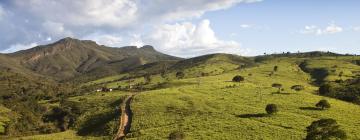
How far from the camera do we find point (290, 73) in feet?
640

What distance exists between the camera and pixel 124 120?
98.0 meters

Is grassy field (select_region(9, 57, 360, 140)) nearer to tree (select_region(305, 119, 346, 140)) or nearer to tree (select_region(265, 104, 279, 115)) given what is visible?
tree (select_region(265, 104, 279, 115))

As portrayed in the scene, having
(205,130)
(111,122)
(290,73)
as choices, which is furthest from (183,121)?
(290,73)

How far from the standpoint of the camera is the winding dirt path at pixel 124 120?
86387 mm

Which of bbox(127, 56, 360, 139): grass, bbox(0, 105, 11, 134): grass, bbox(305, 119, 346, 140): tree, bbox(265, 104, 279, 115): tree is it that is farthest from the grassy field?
bbox(0, 105, 11, 134): grass

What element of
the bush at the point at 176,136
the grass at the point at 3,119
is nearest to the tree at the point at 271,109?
the bush at the point at 176,136

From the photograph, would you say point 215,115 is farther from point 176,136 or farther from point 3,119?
point 3,119

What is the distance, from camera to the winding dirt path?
8639 centimetres

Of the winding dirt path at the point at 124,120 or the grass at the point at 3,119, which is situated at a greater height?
the winding dirt path at the point at 124,120

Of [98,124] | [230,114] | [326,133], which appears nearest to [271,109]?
[230,114]

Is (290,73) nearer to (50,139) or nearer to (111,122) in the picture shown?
(111,122)

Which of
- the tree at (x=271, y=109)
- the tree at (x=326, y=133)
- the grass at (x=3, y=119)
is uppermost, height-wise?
the tree at (x=271, y=109)

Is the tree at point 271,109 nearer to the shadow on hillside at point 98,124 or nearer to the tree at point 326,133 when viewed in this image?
the tree at point 326,133

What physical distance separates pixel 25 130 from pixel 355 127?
90756mm
